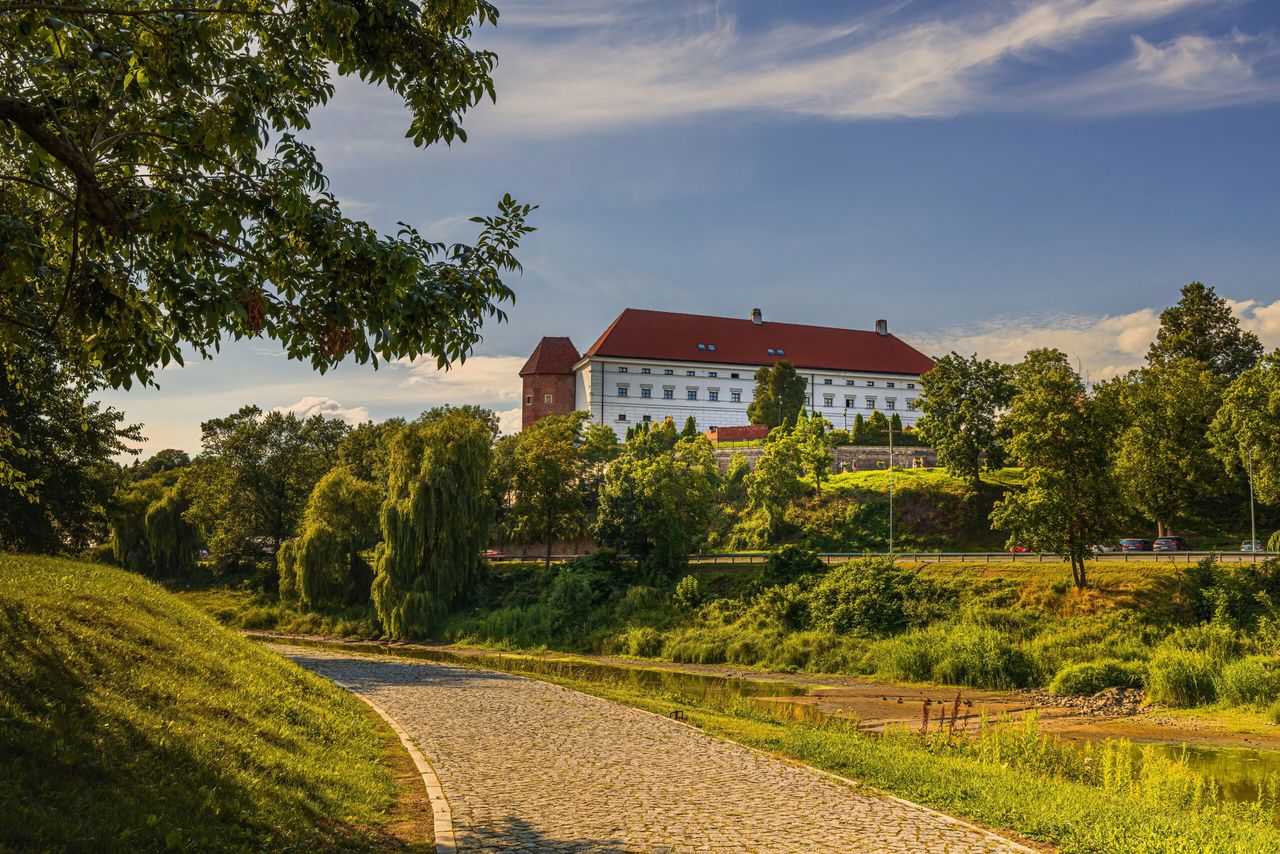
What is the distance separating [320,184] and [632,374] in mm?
75643

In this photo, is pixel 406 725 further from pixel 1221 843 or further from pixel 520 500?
pixel 520 500

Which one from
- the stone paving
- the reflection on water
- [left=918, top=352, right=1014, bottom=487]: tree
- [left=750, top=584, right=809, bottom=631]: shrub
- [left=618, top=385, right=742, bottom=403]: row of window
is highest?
[left=618, top=385, right=742, bottom=403]: row of window

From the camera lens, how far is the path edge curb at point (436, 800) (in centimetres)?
917

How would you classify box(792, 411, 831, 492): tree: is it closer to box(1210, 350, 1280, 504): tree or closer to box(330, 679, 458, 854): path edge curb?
box(1210, 350, 1280, 504): tree

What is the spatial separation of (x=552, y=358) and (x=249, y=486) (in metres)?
34.0

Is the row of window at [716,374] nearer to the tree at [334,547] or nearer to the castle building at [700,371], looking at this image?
the castle building at [700,371]

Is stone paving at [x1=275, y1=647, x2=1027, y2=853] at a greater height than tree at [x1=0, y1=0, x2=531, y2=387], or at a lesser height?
lesser

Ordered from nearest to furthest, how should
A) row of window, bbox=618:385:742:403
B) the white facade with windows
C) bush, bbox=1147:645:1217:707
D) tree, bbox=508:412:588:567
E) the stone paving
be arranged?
the stone paving
bush, bbox=1147:645:1217:707
tree, bbox=508:412:588:567
the white facade with windows
row of window, bbox=618:385:742:403

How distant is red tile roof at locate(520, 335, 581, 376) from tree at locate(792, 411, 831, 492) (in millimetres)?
29997

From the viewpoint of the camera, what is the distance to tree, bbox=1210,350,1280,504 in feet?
134

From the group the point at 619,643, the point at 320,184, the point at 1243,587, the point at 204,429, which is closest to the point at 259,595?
the point at 204,429

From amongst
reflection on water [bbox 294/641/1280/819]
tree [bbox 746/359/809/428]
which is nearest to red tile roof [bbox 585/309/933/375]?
tree [bbox 746/359/809/428]

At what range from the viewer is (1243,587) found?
103 feet

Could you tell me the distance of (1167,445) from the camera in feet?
155
